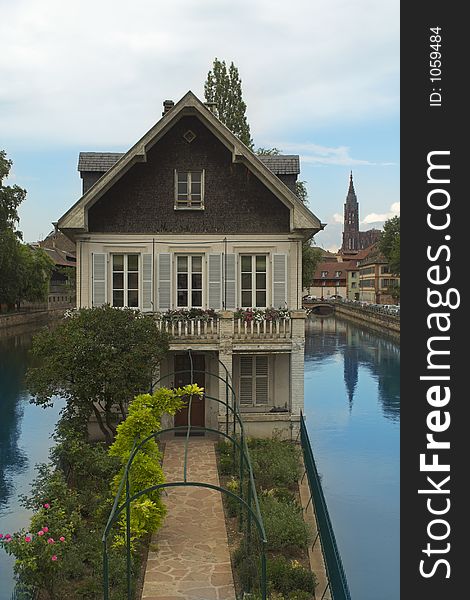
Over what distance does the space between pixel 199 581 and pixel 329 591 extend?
2337mm

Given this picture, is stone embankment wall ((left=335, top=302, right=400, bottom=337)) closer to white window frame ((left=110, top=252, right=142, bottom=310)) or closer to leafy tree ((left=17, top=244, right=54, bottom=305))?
leafy tree ((left=17, top=244, right=54, bottom=305))

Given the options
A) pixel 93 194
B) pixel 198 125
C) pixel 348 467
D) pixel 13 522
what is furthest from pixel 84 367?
pixel 348 467

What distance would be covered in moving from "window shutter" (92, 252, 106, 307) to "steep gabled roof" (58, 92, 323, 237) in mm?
1164

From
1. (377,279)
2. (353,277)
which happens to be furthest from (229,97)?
(353,277)

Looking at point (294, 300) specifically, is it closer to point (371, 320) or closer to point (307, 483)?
point (307, 483)

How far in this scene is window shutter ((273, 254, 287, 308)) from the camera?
71.1ft

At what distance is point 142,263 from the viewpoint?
71.1ft

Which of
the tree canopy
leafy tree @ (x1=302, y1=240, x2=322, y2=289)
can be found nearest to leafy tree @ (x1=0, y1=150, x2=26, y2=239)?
the tree canopy

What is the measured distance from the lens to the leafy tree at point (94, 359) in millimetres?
17531

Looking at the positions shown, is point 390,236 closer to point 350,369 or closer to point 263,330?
point 350,369

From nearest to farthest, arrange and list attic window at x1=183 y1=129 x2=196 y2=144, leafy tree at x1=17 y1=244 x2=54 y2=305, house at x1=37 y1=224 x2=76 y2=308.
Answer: attic window at x1=183 y1=129 x2=196 y2=144
leafy tree at x1=17 y1=244 x2=54 y2=305
house at x1=37 y1=224 x2=76 y2=308

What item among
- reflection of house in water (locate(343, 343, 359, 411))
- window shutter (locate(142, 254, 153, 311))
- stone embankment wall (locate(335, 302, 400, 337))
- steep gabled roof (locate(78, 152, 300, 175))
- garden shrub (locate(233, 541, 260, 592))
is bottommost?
reflection of house in water (locate(343, 343, 359, 411))

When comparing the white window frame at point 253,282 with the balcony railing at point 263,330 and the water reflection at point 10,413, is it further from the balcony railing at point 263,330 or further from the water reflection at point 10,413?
the water reflection at point 10,413

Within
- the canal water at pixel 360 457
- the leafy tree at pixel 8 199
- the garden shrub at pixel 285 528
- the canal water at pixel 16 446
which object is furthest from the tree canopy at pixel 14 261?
the garden shrub at pixel 285 528
